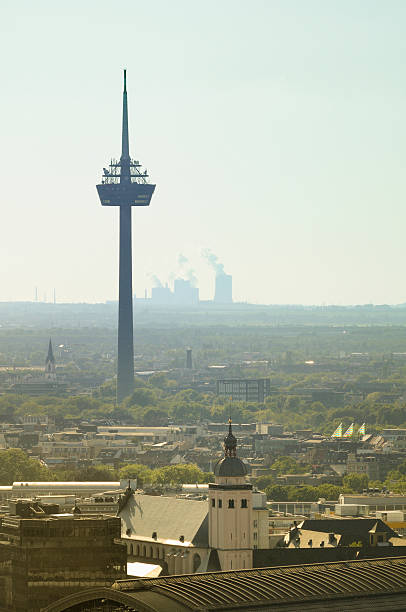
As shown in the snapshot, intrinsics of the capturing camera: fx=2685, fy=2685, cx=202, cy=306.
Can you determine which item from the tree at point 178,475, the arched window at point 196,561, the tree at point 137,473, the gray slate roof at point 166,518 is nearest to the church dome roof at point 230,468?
the gray slate roof at point 166,518

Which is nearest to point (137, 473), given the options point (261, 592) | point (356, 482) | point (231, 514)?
point (356, 482)

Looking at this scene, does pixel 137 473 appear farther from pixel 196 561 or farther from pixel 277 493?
pixel 196 561

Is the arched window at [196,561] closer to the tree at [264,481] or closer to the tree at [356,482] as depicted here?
the tree at [356,482]

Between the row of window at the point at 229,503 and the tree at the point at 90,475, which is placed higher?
the row of window at the point at 229,503

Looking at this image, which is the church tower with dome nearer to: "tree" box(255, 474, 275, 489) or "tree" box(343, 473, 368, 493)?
"tree" box(343, 473, 368, 493)

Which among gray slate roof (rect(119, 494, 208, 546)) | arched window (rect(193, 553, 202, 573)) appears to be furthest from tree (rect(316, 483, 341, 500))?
arched window (rect(193, 553, 202, 573))

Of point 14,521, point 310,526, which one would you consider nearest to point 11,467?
point 310,526
